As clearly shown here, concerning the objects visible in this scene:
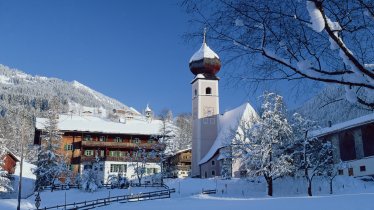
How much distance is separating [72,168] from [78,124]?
722 centimetres

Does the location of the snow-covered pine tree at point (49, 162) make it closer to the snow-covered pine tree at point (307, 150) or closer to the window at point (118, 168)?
the window at point (118, 168)

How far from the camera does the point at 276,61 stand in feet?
20.3

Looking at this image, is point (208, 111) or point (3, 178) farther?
point (208, 111)

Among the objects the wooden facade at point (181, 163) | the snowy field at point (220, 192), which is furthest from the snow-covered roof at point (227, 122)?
the wooden facade at point (181, 163)

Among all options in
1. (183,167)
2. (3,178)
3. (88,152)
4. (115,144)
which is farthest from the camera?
(183,167)

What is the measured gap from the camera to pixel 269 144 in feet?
127

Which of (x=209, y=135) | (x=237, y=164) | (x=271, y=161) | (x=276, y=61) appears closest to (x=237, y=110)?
(x=209, y=135)

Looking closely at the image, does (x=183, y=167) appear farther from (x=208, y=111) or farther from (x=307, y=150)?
(x=307, y=150)

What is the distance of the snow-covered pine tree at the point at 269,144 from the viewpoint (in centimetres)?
3784

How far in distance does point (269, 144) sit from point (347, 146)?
1271 cm

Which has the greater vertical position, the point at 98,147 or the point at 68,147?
the point at 68,147

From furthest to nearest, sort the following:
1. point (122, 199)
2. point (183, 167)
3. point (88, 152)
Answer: point (183, 167)
point (88, 152)
point (122, 199)

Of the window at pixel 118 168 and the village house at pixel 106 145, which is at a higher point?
the village house at pixel 106 145

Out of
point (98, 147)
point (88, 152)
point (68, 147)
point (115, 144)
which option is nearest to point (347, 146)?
point (115, 144)
